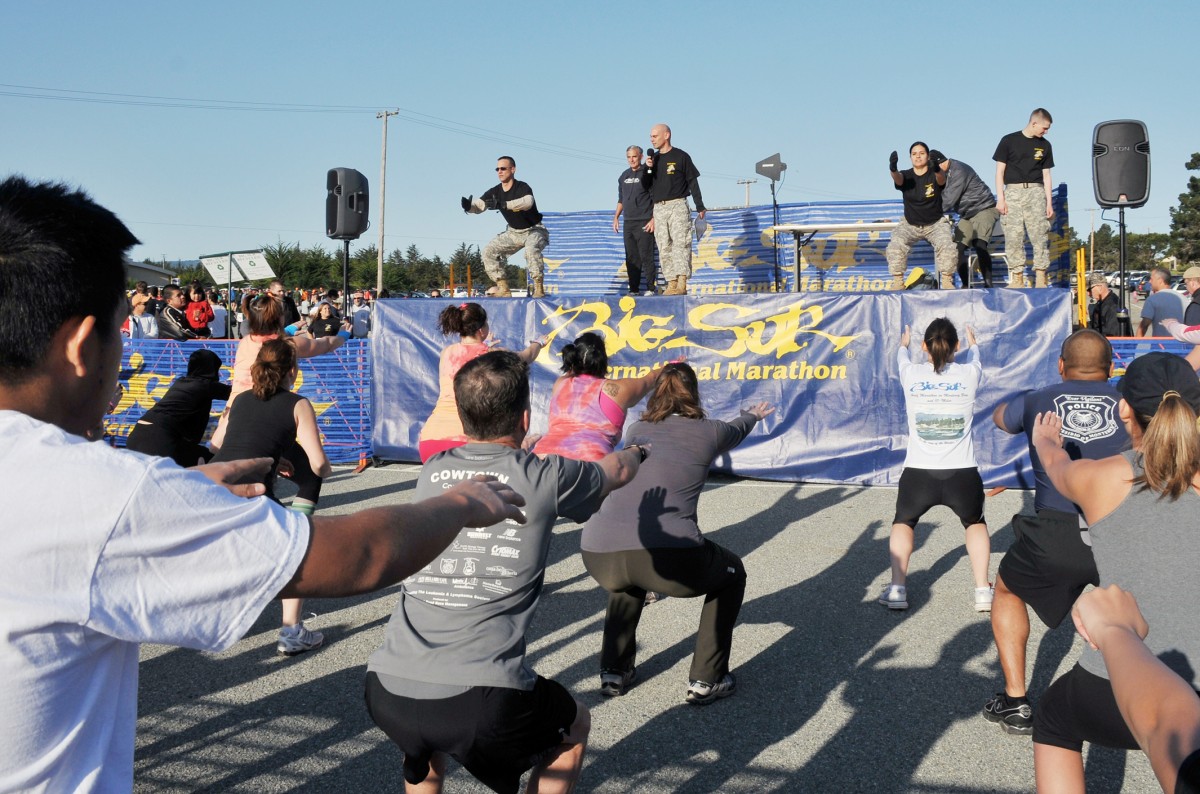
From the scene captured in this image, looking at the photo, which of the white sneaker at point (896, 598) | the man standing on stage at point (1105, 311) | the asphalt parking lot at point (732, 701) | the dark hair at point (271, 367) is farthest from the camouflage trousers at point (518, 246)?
the man standing on stage at point (1105, 311)

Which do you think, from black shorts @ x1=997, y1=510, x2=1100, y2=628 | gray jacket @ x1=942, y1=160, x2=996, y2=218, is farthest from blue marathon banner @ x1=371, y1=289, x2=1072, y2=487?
black shorts @ x1=997, y1=510, x2=1100, y2=628

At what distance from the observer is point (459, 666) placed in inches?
108

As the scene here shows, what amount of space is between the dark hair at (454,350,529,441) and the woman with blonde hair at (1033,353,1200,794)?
5.58 ft

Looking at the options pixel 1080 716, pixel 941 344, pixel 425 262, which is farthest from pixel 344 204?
pixel 425 262

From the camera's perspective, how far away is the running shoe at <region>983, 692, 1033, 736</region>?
4.26 metres

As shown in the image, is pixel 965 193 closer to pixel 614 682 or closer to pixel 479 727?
pixel 614 682

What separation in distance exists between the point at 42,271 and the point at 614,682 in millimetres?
3908

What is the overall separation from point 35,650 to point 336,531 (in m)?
0.40

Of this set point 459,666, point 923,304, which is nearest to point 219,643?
point 459,666

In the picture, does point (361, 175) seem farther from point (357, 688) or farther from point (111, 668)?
point (111, 668)

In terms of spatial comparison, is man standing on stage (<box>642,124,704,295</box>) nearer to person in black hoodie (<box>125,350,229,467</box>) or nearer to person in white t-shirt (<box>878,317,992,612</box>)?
person in white t-shirt (<box>878,317,992,612</box>)

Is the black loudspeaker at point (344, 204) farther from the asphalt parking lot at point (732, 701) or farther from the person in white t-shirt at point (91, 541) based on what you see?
the person in white t-shirt at point (91, 541)

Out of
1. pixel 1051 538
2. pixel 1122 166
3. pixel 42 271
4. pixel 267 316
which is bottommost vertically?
pixel 1051 538

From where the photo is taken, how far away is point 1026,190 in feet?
34.3
